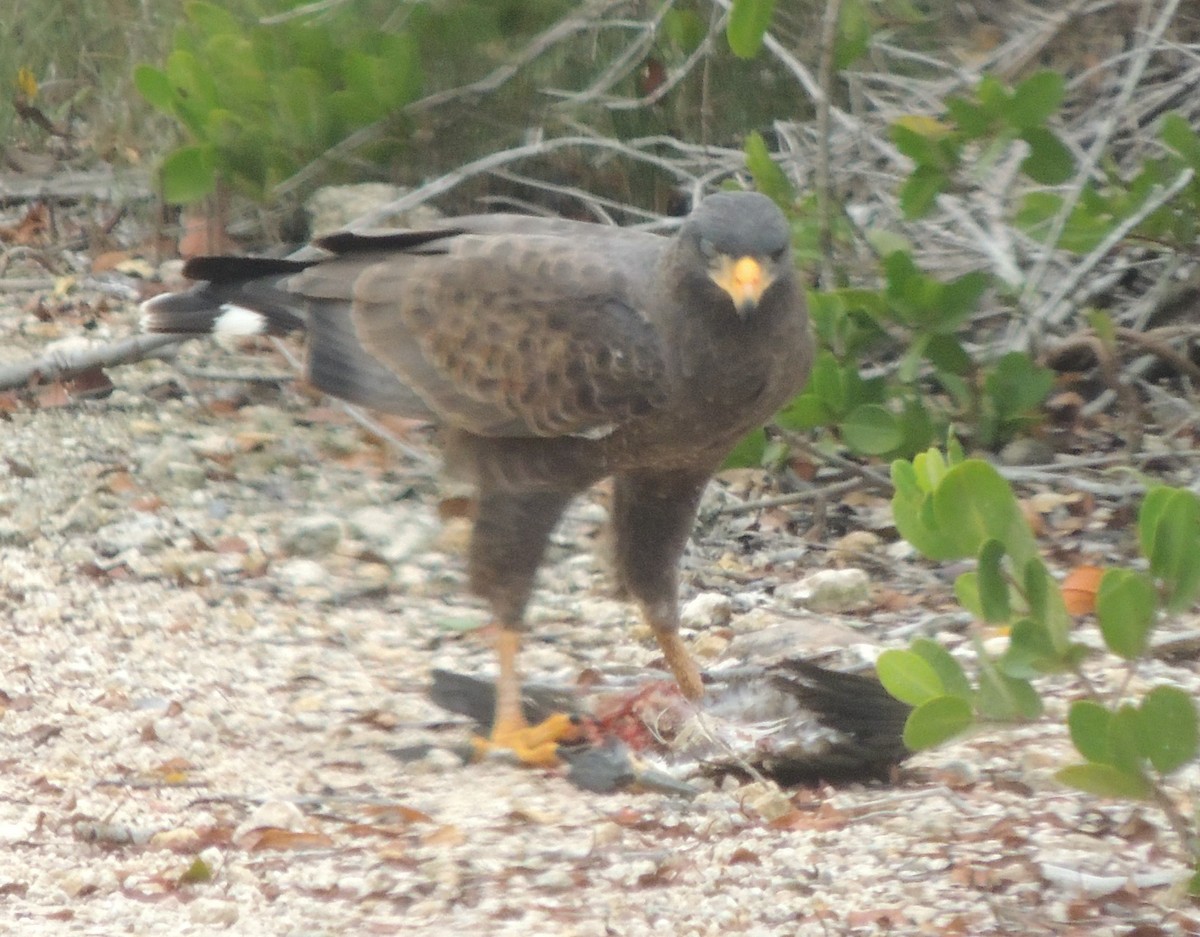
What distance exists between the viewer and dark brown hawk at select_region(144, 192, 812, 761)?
380 centimetres

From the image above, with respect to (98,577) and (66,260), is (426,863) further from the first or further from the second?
(66,260)

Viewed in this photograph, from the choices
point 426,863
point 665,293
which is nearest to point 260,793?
point 426,863

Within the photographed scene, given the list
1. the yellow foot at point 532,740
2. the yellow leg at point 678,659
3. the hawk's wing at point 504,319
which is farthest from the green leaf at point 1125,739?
the yellow leg at point 678,659

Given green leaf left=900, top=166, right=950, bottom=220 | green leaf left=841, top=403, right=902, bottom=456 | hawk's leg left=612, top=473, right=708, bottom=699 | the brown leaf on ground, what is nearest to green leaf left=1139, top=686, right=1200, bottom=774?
hawk's leg left=612, top=473, right=708, bottom=699

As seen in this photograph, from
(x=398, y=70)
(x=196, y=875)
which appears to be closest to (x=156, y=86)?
(x=398, y=70)

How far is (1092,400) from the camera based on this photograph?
18.3 feet

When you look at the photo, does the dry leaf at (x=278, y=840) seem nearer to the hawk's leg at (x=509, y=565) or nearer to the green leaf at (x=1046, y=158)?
the hawk's leg at (x=509, y=565)

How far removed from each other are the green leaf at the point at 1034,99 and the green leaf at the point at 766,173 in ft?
2.07

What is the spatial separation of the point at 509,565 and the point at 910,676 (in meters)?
1.62

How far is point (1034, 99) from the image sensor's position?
4348 mm

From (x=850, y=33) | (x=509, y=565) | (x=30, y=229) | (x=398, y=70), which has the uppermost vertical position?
(x=850, y=33)

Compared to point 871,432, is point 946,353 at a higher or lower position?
higher

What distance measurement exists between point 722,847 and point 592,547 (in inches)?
86.9

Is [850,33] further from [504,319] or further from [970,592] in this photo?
[970,592]
